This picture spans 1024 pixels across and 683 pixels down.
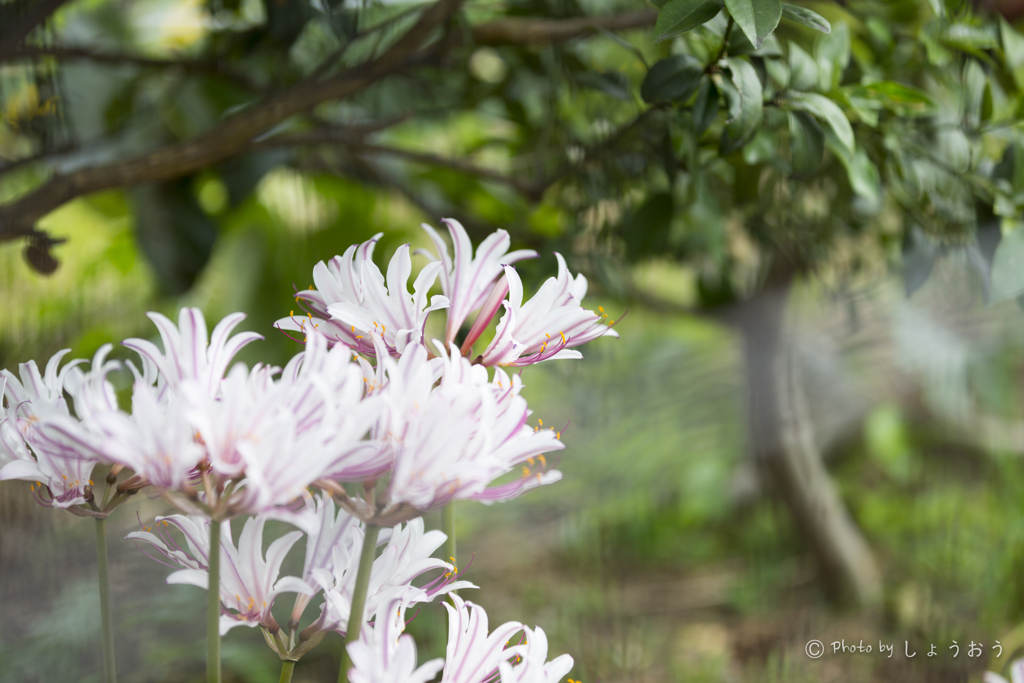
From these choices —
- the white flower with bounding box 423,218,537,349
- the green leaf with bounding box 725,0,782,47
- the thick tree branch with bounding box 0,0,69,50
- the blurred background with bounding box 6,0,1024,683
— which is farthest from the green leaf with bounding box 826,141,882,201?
the thick tree branch with bounding box 0,0,69,50

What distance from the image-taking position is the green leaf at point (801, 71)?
0.34 meters

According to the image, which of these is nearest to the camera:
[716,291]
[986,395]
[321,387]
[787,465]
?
[321,387]

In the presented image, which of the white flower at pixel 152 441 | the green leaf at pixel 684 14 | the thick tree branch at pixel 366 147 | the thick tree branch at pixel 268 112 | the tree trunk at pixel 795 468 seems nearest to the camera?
the white flower at pixel 152 441

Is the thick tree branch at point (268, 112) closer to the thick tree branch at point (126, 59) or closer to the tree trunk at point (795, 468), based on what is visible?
the thick tree branch at point (126, 59)

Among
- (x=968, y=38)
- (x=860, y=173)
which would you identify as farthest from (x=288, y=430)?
(x=968, y=38)

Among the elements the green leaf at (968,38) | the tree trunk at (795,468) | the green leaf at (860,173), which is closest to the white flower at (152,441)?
the green leaf at (860,173)

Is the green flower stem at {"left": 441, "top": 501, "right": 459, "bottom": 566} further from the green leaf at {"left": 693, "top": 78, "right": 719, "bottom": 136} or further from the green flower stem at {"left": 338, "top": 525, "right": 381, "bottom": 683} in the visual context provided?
the green leaf at {"left": 693, "top": 78, "right": 719, "bottom": 136}

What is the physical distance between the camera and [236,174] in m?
0.60

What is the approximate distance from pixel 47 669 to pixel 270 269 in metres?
0.43

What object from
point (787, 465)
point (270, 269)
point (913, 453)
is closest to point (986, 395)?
point (913, 453)

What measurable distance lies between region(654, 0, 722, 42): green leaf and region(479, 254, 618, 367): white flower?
116 mm

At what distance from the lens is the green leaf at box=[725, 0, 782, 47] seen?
256 millimetres

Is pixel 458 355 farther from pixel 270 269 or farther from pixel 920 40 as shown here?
pixel 270 269

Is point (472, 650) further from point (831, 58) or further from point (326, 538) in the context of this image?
point (831, 58)
